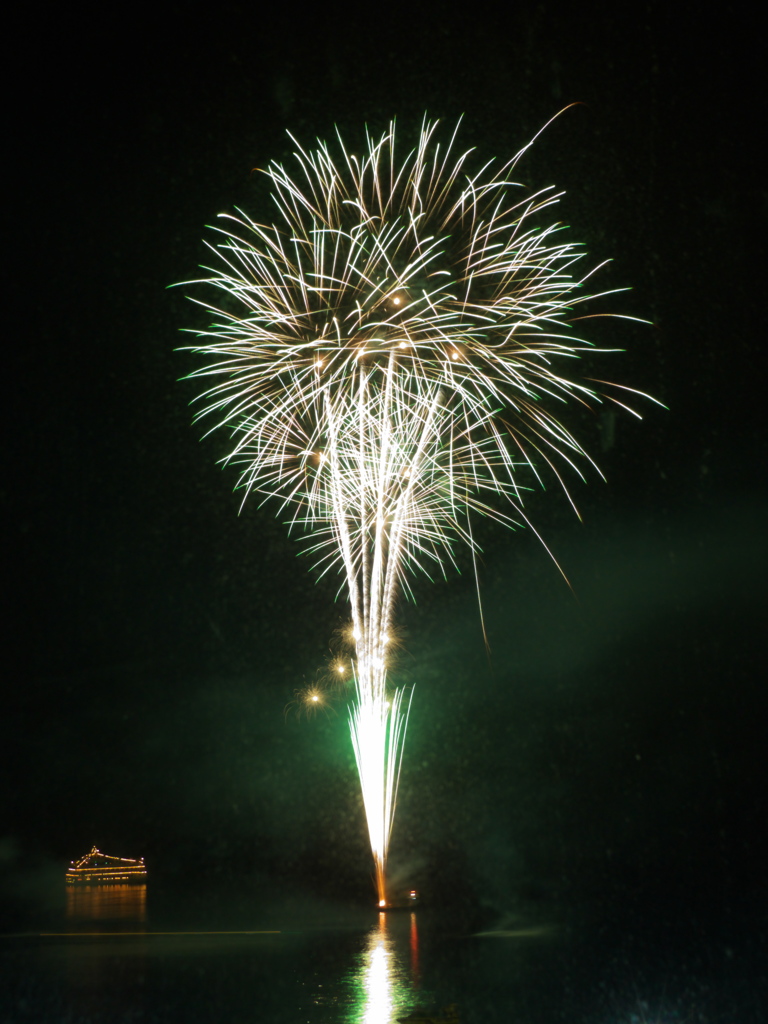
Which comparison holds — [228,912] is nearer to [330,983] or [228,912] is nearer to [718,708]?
[330,983]

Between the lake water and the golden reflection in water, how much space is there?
0.12 ft

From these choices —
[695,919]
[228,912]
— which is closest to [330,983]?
[228,912]

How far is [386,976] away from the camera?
14.9 m

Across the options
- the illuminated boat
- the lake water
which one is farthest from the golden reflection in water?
the illuminated boat

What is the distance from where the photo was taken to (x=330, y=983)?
14305 millimetres

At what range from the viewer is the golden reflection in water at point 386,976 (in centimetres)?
1180

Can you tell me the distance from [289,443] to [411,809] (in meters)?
33.0

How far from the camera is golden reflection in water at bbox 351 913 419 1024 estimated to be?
1180 centimetres

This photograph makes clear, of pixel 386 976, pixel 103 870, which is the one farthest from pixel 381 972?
pixel 103 870

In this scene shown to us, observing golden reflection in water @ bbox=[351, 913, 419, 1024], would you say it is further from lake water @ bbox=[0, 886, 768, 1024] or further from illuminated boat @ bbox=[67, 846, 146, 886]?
illuminated boat @ bbox=[67, 846, 146, 886]

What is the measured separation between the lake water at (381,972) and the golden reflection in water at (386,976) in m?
0.04

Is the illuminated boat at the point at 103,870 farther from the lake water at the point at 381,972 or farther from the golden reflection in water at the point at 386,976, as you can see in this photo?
the golden reflection in water at the point at 386,976

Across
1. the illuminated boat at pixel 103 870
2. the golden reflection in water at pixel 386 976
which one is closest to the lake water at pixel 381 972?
the golden reflection in water at pixel 386 976

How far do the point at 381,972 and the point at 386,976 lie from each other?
21.4 inches
